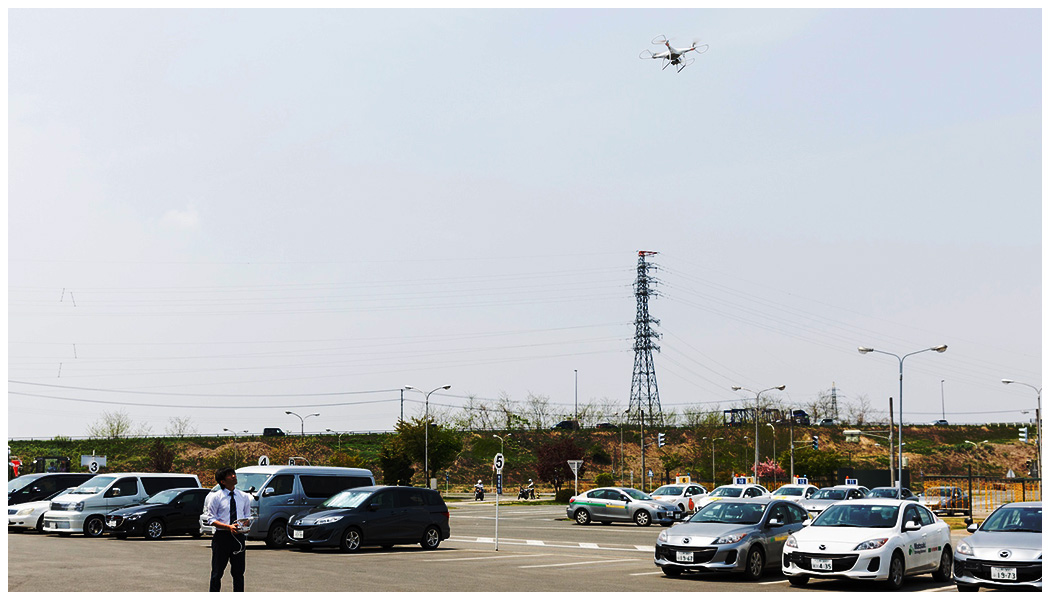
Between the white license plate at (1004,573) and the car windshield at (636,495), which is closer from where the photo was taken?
the white license plate at (1004,573)

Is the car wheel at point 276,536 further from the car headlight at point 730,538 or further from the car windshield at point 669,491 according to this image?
the car windshield at point 669,491

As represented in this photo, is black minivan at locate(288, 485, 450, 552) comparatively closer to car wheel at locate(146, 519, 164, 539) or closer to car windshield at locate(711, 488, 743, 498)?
car wheel at locate(146, 519, 164, 539)

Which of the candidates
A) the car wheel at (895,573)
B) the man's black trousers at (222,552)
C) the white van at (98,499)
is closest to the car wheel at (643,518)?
the white van at (98,499)

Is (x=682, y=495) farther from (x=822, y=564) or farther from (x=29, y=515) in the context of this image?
(x=822, y=564)

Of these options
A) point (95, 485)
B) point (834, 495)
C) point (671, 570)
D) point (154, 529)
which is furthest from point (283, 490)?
point (834, 495)

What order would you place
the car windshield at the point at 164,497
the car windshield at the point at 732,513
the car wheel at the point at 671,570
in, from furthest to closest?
the car windshield at the point at 164,497
the car windshield at the point at 732,513
the car wheel at the point at 671,570
